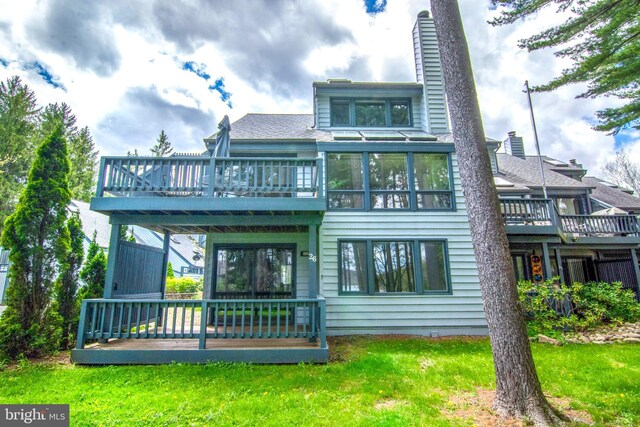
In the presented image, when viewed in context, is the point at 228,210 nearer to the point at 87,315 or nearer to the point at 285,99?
the point at 87,315

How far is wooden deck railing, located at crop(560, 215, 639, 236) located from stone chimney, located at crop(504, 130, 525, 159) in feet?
26.9

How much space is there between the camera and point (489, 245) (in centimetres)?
377

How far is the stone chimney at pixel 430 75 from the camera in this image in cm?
1036

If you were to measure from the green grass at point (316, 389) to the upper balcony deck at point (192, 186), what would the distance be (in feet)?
9.17

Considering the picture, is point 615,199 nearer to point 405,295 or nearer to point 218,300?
point 405,295

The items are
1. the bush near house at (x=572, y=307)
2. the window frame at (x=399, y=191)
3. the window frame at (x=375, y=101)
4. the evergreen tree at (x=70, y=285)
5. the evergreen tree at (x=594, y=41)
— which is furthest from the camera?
the window frame at (x=375, y=101)

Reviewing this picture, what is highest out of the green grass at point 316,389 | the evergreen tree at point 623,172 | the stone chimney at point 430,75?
the evergreen tree at point 623,172

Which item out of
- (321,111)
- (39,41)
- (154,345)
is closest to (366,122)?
(321,111)

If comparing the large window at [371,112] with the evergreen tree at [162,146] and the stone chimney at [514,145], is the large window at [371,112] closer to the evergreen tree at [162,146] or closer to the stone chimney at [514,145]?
the stone chimney at [514,145]

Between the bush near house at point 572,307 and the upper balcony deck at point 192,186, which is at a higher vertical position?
the upper balcony deck at point 192,186

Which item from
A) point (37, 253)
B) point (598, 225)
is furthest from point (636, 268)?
point (37, 253)

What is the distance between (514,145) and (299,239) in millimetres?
16731

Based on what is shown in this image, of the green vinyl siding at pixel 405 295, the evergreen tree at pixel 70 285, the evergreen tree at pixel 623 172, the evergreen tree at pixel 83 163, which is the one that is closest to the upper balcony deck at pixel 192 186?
the evergreen tree at pixel 70 285

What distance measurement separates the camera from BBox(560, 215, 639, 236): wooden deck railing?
11.0 m
